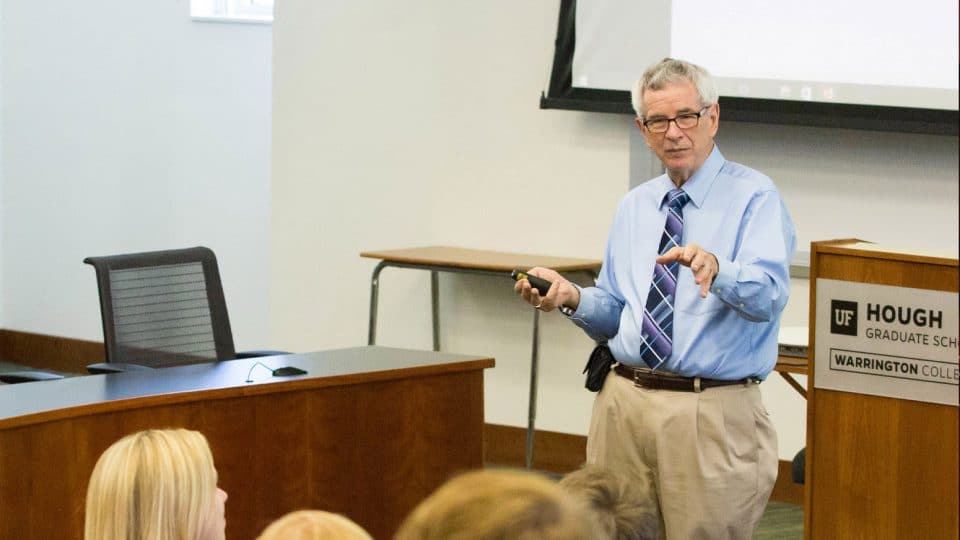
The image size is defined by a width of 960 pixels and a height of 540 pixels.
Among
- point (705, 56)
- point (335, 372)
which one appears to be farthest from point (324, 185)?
point (335, 372)

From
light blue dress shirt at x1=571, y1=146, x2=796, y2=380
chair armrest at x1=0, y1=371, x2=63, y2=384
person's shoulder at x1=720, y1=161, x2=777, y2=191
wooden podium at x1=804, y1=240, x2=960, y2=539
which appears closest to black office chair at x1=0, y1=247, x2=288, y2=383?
chair armrest at x1=0, y1=371, x2=63, y2=384

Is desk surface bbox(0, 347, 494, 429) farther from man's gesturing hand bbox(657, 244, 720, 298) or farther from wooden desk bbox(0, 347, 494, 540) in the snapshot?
man's gesturing hand bbox(657, 244, 720, 298)

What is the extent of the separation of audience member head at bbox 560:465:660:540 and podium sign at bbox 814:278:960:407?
0.74 metres

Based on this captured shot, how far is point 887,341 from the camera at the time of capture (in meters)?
2.42

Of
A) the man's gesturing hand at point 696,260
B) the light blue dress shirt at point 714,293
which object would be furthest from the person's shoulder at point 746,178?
the man's gesturing hand at point 696,260

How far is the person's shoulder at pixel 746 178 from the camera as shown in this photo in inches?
117

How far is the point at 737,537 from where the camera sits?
2.97m

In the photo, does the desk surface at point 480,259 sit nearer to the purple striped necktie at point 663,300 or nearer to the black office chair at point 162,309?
the black office chair at point 162,309

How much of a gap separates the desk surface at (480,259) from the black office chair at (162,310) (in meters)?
1.07

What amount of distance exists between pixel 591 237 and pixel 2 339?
4.07 m

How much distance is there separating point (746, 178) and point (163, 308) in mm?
2222

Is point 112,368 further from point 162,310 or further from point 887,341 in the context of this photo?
point 887,341

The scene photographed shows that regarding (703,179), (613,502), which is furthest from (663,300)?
(613,502)

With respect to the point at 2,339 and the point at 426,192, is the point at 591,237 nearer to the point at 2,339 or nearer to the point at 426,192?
the point at 426,192
